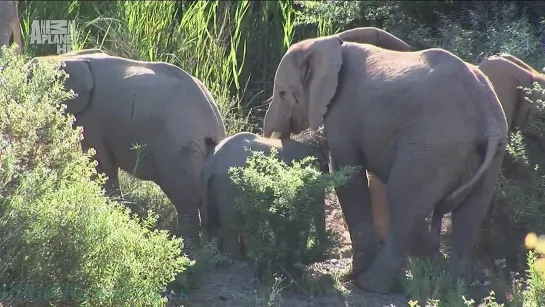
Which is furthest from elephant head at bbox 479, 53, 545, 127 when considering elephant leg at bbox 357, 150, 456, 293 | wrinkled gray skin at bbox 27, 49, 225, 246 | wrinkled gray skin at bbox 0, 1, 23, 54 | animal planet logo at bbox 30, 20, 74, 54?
animal planet logo at bbox 30, 20, 74, 54

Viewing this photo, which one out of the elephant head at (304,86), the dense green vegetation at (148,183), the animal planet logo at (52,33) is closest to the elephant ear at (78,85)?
the dense green vegetation at (148,183)

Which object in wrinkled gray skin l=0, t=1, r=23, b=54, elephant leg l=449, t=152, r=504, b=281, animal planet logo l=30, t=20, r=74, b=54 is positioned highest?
wrinkled gray skin l=0, t=1, r=23, b=54

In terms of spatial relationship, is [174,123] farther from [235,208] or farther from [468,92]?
[468,92]

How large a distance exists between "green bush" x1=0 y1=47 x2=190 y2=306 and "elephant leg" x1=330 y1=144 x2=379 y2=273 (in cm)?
180

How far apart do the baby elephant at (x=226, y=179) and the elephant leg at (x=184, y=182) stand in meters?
0.09

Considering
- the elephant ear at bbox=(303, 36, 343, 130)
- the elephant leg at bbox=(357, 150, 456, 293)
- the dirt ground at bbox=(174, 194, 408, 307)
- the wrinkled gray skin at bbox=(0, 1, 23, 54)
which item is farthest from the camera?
the wrinkled gray skin at bbox=(0, 1, 23, 54)

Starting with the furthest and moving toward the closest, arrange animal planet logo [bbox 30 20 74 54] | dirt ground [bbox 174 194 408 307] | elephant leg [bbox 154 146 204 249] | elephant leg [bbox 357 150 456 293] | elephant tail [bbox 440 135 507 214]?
animal planet logo [bbox 30 20 74 54], elephant leg [bbox 154 146 204 249], elephant leg [bbox 357 150 456 293], elephant tail [bbox 440 135 507 214], dirt ground [bbox 174 194 408 307]

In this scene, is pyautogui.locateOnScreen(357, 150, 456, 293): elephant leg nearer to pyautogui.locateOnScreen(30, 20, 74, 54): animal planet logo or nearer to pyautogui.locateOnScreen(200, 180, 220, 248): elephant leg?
pyautogui.locateOnScreen(200, 180, 220, 248): elephant leg

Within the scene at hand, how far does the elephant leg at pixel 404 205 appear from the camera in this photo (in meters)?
5.98

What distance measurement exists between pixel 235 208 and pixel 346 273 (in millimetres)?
895

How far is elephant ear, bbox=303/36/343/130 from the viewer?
6539 millimetres

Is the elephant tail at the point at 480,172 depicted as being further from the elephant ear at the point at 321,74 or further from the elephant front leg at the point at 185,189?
the elephant front leg at the point at 185,189

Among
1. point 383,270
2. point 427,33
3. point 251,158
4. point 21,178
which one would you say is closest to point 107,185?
point 251,158

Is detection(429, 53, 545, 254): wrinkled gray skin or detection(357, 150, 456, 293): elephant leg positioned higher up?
detection(429, 53, 545, 254): wrinkled gray skin
